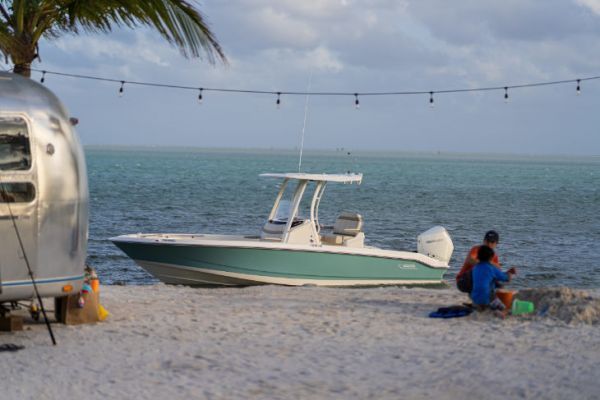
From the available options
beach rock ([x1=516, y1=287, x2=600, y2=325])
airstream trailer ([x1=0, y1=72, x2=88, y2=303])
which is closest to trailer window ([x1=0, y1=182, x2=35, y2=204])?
A: airstream trailer ([x1=0, y1=72, x2=88, y2=303])

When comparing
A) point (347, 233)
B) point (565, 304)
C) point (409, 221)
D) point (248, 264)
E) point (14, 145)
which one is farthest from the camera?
point (409, 221)

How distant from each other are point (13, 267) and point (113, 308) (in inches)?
109

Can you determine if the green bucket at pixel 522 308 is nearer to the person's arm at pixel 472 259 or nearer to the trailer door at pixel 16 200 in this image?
the person's arm at pixel 472 259

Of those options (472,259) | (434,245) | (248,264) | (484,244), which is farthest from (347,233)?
(484,244)

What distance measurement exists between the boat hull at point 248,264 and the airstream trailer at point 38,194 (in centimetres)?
678

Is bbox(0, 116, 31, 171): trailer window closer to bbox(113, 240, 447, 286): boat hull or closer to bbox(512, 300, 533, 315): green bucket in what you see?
bbox(512, 300, 533, 315): green bucket

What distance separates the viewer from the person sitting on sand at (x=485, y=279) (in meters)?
11.8

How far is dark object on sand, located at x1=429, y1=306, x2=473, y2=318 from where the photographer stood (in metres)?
11.9

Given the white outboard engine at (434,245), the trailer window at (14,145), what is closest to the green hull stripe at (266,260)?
the white outboard engine at (434,245)

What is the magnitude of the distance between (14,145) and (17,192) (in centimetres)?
50

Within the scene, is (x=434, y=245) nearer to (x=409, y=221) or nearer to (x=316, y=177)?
(x=316, y=177)

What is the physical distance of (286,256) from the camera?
17.4 m

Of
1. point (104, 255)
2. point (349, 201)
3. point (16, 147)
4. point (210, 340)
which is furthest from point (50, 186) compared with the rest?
point (349, 201)

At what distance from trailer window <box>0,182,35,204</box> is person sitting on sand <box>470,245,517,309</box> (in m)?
5.51
